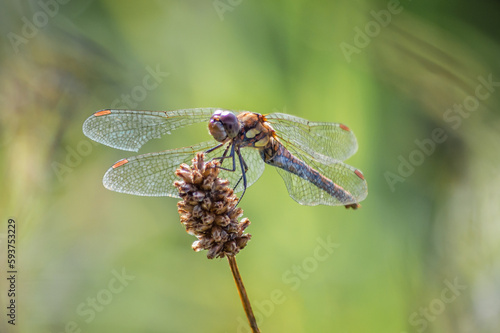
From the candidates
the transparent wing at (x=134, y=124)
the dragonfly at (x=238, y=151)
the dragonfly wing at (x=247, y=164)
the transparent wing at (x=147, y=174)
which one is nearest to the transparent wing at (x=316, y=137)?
the dragonfly at (x=238, y=151)

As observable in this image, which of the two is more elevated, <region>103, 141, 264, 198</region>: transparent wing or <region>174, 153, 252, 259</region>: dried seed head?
<region>103, 141, 264, 198</region>: transparent wing

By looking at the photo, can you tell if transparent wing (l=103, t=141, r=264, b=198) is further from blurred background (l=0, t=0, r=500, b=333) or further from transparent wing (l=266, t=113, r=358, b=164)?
blurred background (l=0, t=0, r=500, b=333)

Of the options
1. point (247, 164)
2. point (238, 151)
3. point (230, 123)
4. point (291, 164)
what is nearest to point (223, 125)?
point (230, 123)

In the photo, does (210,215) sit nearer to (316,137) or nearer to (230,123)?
(230,123)

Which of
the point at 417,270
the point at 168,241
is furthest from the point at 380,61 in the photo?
the point at 168,241

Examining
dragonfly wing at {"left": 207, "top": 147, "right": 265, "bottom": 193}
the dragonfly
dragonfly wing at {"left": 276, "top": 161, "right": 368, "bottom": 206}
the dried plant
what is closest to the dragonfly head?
the dragonfly

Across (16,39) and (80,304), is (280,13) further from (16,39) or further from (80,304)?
(80,304)
